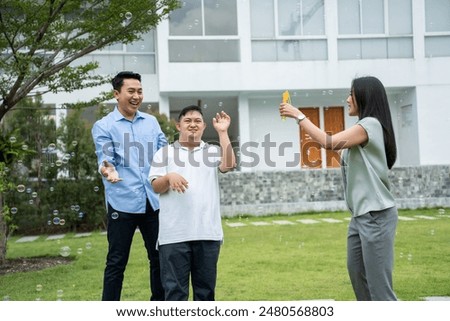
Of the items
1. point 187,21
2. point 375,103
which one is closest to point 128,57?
point 187,21

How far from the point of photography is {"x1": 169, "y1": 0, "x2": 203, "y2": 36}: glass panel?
41.6 ft

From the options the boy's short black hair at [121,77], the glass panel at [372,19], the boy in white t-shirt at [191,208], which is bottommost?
the boy in white t-shirt at [191,208]

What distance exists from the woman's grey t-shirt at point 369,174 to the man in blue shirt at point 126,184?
1145 millimetres

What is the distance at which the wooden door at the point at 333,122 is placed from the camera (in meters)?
13.4

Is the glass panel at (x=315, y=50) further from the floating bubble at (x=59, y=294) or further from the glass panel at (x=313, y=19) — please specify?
the floating bubble at (x=59, y=294)

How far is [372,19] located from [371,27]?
159 mm

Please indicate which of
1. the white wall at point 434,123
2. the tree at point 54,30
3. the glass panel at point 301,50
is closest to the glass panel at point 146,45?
the glass panel at point 301,50

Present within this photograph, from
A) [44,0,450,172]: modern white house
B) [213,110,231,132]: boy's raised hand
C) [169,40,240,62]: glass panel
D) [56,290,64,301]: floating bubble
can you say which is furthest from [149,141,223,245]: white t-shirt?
[169,40,240,62]: glass panel

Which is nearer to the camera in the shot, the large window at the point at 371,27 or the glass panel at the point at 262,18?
the glass panel at the point at 262,18

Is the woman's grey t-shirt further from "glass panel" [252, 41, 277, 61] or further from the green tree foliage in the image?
"glass panel" [252, 41, 277, 61]

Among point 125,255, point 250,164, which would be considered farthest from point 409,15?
point 125,255

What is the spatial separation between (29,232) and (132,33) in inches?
191

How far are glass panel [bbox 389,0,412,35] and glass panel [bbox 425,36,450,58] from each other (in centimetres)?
42
